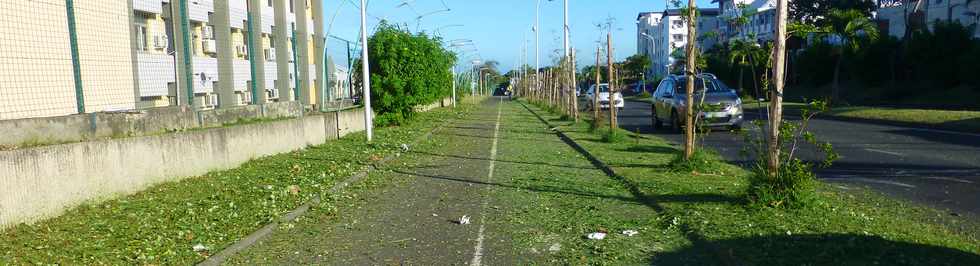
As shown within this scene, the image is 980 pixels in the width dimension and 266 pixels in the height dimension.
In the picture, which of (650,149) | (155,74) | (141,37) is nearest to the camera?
(155,74)

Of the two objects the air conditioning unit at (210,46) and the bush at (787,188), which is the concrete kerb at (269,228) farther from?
the air conditioning unit at (210,46)

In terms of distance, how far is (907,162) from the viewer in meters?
12.0

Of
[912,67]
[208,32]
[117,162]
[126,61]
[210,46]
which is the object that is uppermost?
[208,32]

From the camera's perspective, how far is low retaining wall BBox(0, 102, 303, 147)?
27.2ft

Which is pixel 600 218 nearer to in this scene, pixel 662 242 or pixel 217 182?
pixel 662 242

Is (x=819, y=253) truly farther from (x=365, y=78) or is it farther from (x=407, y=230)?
(x=365, y=78)

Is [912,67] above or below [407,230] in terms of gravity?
above

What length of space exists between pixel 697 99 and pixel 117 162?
12138 mm

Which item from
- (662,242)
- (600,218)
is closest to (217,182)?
(600,218)

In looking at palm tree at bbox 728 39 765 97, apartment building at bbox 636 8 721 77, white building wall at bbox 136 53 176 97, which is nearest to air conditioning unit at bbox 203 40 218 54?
white building wall at bbox 136 53 176 97

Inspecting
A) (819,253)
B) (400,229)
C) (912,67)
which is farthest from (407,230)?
(912,67)

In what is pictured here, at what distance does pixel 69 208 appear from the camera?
7.40 meters

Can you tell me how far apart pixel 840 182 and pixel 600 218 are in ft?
13.8

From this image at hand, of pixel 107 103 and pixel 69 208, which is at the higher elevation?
pixel 107 103
